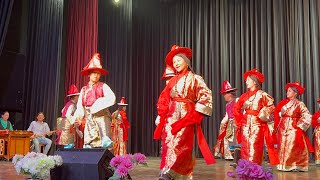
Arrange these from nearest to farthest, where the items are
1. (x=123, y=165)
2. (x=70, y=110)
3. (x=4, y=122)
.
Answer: (x=123, y=165) < (x=70, y=110) < (x=4, y=122)

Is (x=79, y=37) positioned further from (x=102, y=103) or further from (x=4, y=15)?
(x=102, y=103)

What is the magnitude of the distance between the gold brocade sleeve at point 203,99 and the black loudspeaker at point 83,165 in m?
1.02

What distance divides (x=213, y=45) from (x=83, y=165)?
896cm

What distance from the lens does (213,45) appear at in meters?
12.0

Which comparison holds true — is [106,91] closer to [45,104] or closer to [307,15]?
[45,104]

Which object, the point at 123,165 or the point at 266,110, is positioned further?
the point at 266,110

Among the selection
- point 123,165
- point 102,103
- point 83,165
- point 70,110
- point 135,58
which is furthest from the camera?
point 135,58

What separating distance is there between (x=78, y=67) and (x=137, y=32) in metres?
3.33

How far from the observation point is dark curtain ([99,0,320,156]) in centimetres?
1025

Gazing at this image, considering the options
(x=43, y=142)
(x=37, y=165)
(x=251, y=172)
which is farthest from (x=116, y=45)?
(x=251, y=172)

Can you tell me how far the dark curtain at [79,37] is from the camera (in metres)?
10.8

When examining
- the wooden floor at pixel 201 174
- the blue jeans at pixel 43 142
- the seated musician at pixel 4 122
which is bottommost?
the wooden floor at pixel 201 174

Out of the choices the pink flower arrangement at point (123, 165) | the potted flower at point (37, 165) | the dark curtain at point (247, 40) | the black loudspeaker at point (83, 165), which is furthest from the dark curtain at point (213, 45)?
the potted flower at point (37, 165)

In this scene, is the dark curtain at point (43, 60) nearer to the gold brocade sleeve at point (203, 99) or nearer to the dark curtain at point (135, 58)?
the dark curtain at point (135, 58)
